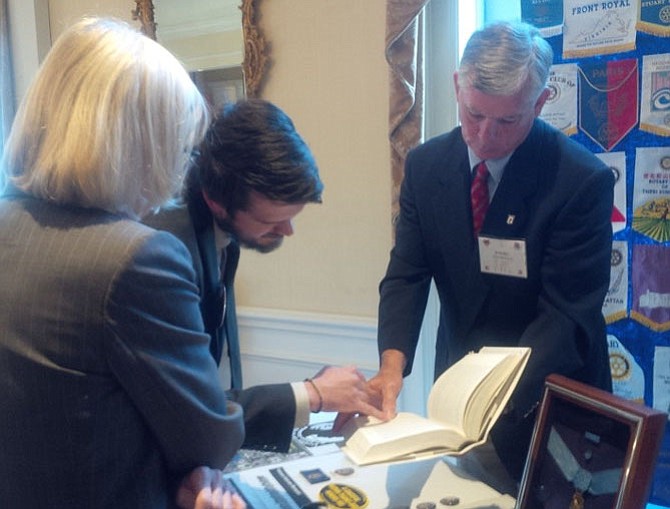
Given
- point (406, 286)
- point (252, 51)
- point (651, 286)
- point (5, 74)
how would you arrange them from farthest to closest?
point (5, 74) → point (252, 51) → point (651, 286) → point (406, 286)

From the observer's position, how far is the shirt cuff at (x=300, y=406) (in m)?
1.27

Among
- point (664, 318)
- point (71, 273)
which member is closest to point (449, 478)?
point (71, 273)

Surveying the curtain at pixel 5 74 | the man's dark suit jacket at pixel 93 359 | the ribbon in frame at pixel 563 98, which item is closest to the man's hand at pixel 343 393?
the man's dark suit jacket at pixel 93 359

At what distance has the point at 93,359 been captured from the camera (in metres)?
0.87

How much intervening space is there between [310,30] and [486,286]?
1434 millimetres

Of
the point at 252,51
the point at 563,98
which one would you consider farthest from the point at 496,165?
the point at 252,51

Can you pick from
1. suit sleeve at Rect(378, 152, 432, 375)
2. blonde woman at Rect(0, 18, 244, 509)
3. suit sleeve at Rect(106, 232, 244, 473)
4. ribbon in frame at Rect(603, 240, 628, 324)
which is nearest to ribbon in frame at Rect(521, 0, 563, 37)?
ribbon in frame at Rect(603, 240, 628, 324)

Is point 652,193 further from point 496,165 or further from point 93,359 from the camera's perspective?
point 93,359

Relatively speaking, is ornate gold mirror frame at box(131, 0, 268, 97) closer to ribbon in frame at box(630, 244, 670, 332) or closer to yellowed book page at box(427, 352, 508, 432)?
ribbon in frame at box(630, 244, 670, 332)

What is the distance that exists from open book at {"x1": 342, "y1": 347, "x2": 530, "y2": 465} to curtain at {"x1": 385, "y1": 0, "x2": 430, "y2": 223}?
128cm

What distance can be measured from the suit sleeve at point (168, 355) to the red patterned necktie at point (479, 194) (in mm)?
857

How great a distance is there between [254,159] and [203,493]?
584 millimetres

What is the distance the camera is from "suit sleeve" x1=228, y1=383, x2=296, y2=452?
1.24 m

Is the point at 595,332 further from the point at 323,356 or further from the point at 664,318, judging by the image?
the point at 323,356
